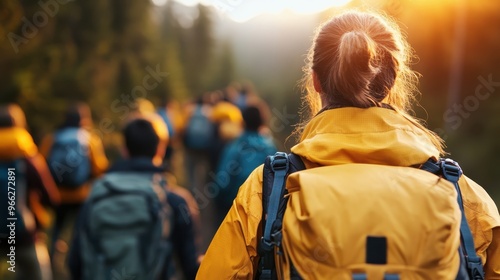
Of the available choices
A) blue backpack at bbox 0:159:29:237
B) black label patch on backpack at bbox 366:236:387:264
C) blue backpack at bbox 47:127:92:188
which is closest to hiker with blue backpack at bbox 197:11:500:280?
black label patch on backpack at bbox 366:236:387:264

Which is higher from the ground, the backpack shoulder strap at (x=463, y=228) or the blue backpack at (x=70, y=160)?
the backpack shoulder strap at (x=463, y=228)

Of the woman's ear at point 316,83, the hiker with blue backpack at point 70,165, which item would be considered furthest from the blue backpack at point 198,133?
the woman's ear at point 316,83

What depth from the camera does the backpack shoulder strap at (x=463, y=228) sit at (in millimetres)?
2393

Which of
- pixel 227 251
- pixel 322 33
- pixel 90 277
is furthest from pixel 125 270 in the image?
pixel 322 33

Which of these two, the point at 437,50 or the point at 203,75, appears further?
the point at 203,75

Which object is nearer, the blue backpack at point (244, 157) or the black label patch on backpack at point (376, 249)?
the black label patch on backpack at point (376, 249)

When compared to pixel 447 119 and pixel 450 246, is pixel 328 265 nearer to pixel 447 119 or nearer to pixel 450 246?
pixel 450 246

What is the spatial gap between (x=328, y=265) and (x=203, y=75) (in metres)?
80.7

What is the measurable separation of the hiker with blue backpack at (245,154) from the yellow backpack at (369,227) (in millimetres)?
4765

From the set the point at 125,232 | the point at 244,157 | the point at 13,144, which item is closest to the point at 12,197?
the point at 13,144

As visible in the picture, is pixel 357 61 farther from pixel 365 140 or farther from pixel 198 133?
pixel 198 133

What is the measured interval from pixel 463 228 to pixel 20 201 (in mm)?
4814

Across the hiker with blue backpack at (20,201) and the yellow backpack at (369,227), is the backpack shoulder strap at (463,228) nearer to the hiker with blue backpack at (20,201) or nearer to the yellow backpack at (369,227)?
the yellow backpack at (369,227)

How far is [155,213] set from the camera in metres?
4.28
